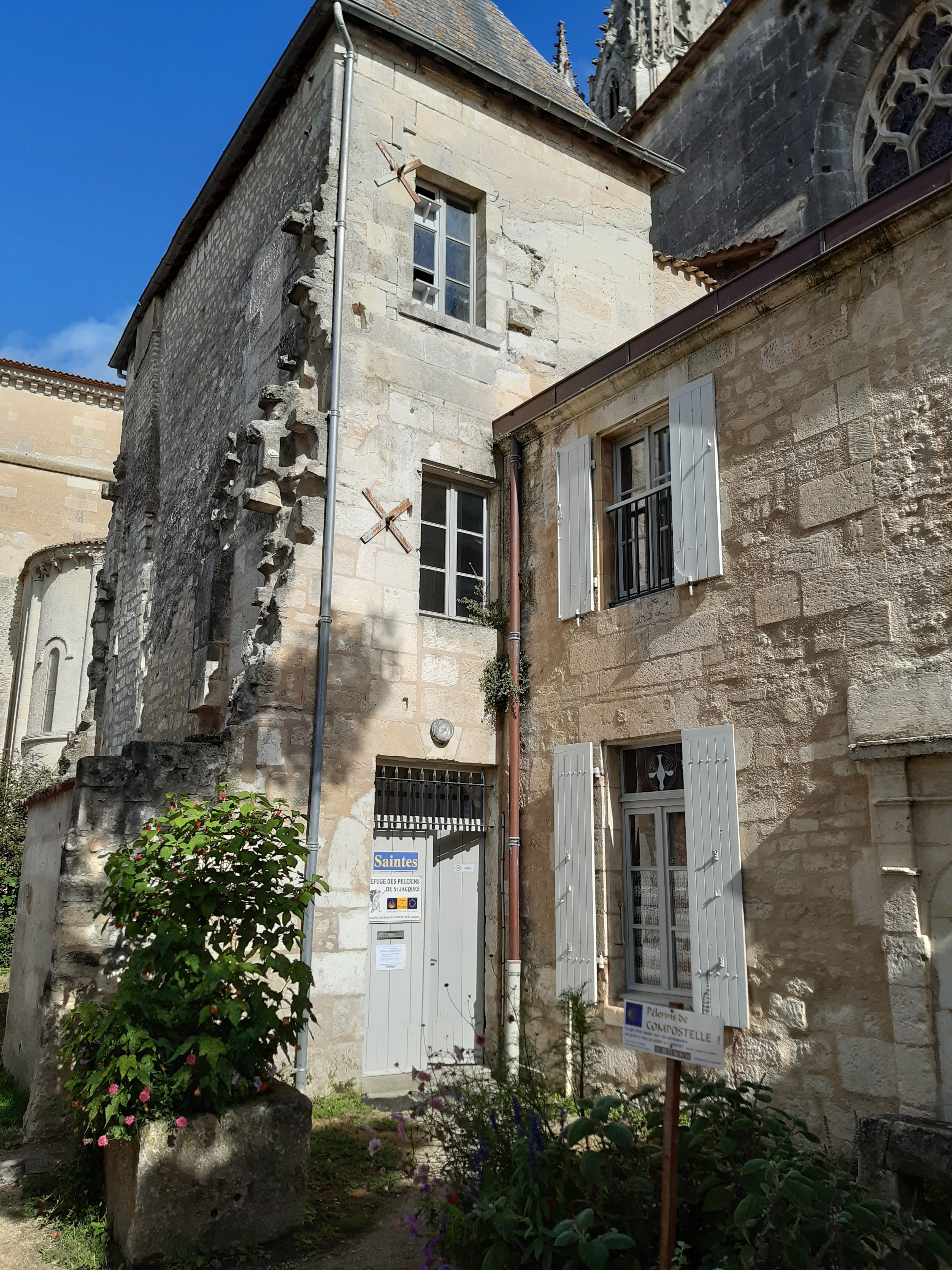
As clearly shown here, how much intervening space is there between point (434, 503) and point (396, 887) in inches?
116

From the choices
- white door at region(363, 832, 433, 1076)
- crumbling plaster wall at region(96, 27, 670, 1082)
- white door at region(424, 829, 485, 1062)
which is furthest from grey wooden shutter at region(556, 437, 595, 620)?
white door at region(363, 832, 433, 1076)

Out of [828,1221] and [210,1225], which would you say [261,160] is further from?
[828,1221]

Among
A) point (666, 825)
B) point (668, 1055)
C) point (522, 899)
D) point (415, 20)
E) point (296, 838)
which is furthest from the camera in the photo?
point (415, 20)

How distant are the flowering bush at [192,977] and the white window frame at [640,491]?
2.78 m

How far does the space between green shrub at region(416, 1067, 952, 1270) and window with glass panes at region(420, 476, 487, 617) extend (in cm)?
421

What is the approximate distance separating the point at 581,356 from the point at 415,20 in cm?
323

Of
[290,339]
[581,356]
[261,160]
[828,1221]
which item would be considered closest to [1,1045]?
[290,339]

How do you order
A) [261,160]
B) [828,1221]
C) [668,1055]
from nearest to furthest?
[828,1221] → [668,1055] → [261,160]

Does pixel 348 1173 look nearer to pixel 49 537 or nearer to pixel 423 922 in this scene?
pixel 423 922

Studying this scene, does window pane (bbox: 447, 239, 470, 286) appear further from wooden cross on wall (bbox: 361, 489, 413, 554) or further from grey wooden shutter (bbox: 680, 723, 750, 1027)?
grey wooden shutter (bbox: 680, 723, 750, 1027)

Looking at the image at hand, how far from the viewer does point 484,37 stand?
9469 millimetres

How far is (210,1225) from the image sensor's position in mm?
3980

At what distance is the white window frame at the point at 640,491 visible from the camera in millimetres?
6410

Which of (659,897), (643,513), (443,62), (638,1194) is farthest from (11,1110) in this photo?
(443,62)
